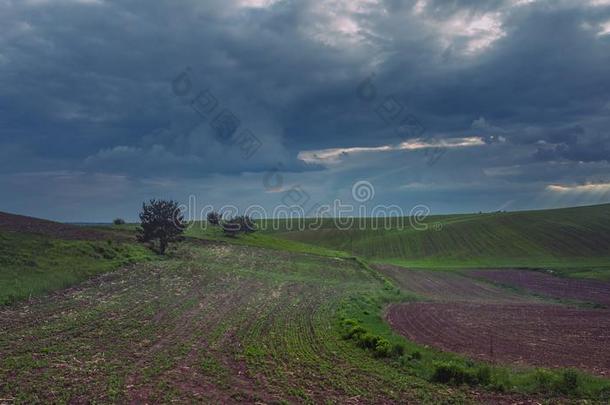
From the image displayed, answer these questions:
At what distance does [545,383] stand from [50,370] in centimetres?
1562

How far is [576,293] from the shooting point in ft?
167

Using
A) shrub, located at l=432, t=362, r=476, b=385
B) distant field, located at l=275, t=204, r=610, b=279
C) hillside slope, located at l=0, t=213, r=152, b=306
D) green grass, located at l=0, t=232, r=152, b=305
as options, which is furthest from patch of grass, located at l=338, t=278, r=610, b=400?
distant field, located at l=275, t=204, r=610, b=279

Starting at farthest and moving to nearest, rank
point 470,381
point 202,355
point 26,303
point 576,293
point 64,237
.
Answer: point 576,293 → point 64,237 → point 26,303 → point 202,355 → point 470,381

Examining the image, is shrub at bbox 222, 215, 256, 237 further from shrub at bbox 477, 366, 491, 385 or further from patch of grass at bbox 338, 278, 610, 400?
shrub at bbox 477, 366, 491, 385

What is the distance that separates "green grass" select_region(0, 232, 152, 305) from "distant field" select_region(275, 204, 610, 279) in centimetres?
5661

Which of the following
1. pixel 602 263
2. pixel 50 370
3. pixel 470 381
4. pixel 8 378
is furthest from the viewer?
pixel 602 263

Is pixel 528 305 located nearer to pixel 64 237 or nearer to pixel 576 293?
pixel 576 293

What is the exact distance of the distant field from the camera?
87.0 meters

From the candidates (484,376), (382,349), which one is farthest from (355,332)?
(484,376)

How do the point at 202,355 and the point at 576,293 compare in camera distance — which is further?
the point at 576,293

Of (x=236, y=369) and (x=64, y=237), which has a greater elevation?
(x=64, y=237)

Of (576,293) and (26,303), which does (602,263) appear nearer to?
(576,293)

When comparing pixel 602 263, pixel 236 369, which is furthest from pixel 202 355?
pixel 602 263

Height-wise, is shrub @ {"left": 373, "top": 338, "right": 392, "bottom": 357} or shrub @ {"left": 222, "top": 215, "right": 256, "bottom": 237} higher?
shrub @ {"left": 222, "top": 215, "right": 256, "bottom": 237}
